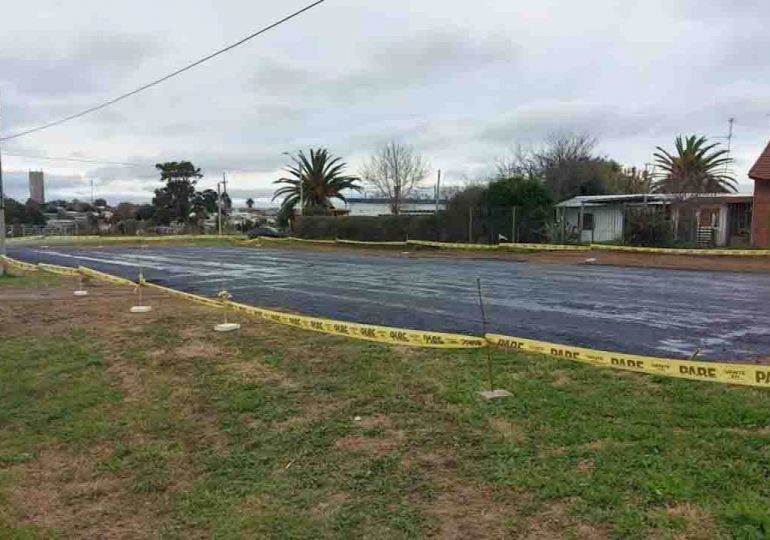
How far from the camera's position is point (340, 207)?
71.8 m

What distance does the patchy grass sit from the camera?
3.84 meters

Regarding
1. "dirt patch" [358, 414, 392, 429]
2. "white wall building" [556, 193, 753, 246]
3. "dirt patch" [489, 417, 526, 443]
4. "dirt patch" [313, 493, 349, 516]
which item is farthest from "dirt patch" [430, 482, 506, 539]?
"white wall building" [556, 193, 753, 246]

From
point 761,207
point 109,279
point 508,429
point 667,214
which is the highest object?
point 761,207

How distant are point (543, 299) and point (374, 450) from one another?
8878mm

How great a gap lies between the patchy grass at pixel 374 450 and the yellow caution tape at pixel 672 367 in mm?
220

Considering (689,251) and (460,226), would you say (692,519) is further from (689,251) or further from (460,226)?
(460,226)

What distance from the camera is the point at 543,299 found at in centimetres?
1305

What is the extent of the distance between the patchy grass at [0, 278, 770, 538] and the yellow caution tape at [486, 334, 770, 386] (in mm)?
220

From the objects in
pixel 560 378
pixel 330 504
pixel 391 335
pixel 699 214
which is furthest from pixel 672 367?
pixel 699 214

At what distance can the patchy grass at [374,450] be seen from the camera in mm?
3844

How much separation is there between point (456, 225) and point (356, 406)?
2945 cm

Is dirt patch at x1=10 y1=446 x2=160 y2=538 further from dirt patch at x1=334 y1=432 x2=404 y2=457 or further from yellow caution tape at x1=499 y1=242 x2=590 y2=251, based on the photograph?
yellow caution tape at x1=499 y1=242 x2=590 y2=251

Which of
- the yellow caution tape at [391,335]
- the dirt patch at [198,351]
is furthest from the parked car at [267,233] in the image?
the dirt patch at [198,351]

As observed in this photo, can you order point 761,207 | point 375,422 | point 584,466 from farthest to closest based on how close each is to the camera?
point 761,207 → point 375,422 → point 584,466
